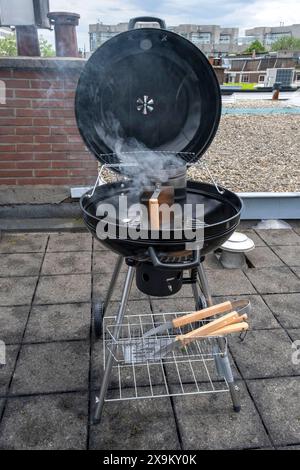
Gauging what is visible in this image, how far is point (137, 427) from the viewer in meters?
1.92

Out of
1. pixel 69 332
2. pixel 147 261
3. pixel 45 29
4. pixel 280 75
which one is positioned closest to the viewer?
pixel 147 261

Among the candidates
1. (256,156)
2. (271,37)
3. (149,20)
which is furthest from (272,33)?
(149,20)

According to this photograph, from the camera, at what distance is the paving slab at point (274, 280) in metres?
3.10

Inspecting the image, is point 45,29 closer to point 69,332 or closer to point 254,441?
point 69,332

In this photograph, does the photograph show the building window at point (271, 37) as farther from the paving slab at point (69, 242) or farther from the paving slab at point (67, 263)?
the paving slab at point (67, 263)

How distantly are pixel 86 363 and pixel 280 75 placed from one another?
75.3 ft

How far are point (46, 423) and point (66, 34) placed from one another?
11.9 ft

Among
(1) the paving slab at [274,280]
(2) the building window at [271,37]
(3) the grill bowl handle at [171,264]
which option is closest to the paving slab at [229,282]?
(1) the paving slab at [274,280]

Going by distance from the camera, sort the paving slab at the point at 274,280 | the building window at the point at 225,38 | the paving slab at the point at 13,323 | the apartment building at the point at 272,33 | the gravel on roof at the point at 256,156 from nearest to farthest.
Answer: the paving slab at the point at 13,323, the paving slab at the point at 274,280, the gravel on roof at the point at 256,156, the building window at the point at 225,38, the apartment building at the point at 272,33

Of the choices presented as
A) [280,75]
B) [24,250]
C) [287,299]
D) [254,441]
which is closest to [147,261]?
[254,441]

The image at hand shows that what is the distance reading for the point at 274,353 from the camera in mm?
2418

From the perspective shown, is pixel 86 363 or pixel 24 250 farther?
pixel 24 250

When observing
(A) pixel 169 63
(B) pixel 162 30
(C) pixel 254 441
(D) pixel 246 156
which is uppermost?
(B) pixel 162 30

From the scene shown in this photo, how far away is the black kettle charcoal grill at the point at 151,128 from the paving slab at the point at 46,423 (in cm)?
14
